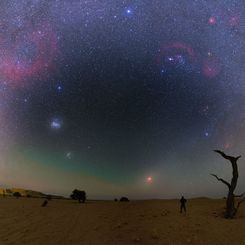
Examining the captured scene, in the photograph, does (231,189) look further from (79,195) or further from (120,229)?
(79,195)

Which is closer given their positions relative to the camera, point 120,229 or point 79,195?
point 120,229

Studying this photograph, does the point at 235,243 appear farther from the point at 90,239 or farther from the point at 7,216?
the point at 7,216

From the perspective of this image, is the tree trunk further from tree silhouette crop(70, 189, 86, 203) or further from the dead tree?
tree silhouette crop(70, 189, 86, 203)

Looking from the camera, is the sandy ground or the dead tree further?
the dead tree

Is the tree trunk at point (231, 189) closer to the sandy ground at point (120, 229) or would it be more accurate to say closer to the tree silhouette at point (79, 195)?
the sandy ground at point (120, 229)

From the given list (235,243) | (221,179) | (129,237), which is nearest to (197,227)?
(235,243)

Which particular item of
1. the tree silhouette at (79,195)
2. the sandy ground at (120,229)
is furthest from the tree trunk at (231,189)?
the tree silhouette at (79,195)

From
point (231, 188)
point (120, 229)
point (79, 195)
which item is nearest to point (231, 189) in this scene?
point (231, 188)

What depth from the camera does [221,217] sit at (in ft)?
92.8

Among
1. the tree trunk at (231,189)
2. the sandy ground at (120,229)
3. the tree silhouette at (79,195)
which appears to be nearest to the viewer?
the sandy ground at (120,229)

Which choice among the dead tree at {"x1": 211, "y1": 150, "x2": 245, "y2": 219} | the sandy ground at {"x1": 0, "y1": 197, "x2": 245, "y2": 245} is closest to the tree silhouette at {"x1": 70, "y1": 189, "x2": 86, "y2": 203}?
the sandy ground at {"x1": 0, "y1": 197, "x2": 245, "y2": 245}

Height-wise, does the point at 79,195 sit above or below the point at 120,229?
above

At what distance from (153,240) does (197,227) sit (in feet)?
16.5

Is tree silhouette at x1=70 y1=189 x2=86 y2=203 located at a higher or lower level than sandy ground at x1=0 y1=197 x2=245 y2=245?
higher
